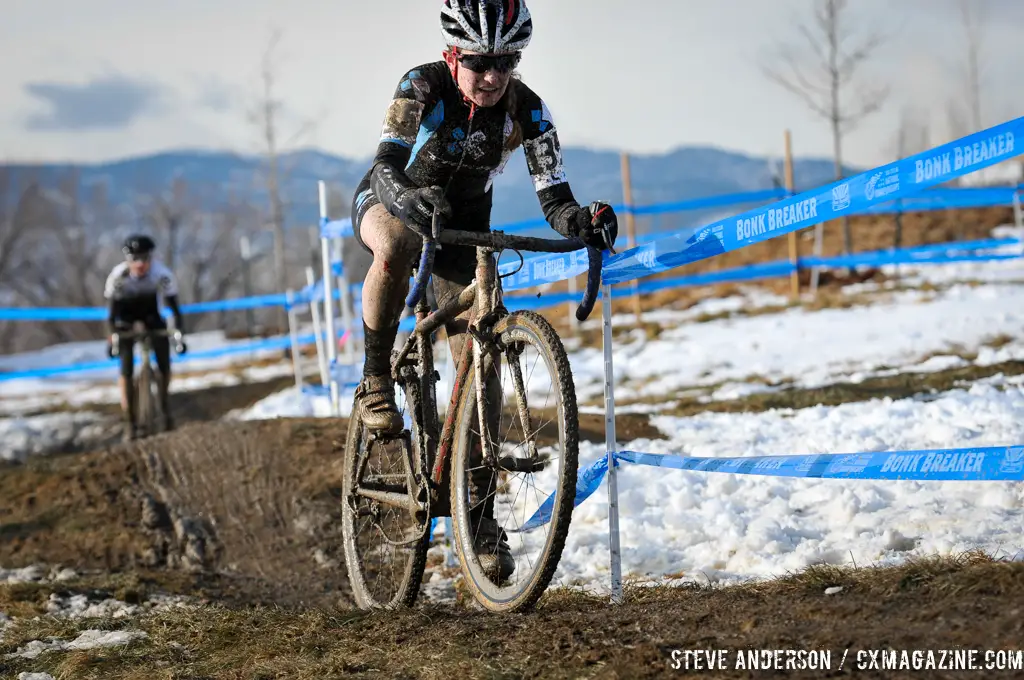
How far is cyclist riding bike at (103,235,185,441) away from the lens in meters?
11.4

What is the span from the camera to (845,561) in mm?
4328

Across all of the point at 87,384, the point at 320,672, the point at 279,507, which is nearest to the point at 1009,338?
the point at 279,507

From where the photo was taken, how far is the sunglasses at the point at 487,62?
4.01 m

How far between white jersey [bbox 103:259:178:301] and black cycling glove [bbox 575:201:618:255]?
8.83 metres

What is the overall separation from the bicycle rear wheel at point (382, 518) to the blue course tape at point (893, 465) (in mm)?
1063

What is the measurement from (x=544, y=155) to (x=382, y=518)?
205 centimetres

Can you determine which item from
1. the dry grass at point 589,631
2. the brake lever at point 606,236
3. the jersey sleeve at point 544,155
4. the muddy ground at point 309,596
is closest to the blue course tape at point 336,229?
the muddy ground at point 309,596

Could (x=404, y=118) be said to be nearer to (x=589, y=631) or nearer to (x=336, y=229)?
(x=589, y=631)

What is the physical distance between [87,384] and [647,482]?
69.8 feet

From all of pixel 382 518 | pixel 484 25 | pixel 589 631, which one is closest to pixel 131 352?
pixel 382 518

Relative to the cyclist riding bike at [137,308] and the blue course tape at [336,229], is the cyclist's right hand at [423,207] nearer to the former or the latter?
the blue course tape at [336,229]

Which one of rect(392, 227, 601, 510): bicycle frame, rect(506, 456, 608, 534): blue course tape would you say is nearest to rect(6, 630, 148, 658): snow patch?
rect(392, 227, 601, 510): bicycle frame

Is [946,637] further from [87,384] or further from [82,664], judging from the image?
[87,384]

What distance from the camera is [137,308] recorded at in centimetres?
1172
